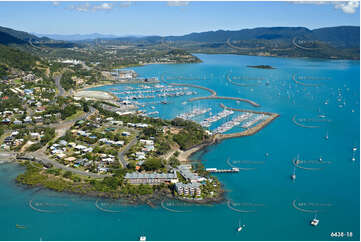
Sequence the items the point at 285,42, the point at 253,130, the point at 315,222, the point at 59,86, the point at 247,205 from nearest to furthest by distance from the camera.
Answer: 1. the point at 315,222
2. the point at 247,205
3. the point at 253,130
4. the point at 59,86
5. the point at 285,42

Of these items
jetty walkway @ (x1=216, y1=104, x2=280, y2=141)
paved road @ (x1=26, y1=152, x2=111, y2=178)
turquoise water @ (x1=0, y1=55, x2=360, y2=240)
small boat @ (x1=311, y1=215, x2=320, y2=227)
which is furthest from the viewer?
jetty walkway @ (x1=216, y1=104, x2=280, y2=141)

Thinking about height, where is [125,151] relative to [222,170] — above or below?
above

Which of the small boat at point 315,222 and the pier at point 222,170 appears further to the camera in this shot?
the pier at point 222,170

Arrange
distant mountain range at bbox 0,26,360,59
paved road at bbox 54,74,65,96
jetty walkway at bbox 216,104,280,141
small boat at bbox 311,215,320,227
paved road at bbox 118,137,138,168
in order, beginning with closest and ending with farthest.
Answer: small boat at bbox 311,215,320,227 < paved road at bbox 118,137,138,168 < jetty walkway at bbox 216,104,280,141 < paved road at bbox 54,74,65,96 < distant mountain range at bbox 0,26,360,59

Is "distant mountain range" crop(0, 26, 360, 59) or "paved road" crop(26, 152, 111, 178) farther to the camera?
"distant mountain range" crop(0, 26, 360, 59)

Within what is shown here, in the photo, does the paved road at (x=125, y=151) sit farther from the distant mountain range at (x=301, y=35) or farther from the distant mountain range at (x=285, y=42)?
the distant mountain range at (x=301, y=35)

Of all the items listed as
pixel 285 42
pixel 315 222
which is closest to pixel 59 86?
pixel 315 222

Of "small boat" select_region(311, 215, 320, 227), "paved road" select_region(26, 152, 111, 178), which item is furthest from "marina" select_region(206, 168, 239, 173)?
"paved road" select_region(26, 152, 111, 178)

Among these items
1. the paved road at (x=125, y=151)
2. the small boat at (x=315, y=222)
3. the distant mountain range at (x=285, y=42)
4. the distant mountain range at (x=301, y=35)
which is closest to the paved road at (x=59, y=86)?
the paved road at (x=125, y=151)

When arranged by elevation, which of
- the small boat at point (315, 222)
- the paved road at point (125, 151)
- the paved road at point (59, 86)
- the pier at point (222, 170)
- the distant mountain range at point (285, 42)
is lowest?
the small boat at point (315, 222)

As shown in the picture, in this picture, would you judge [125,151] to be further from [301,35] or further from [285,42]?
[285,42]

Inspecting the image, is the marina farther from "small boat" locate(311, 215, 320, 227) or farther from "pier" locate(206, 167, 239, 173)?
"small boat" locate(311, 215, 320, 227)

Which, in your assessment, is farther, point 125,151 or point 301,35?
point 301,35
